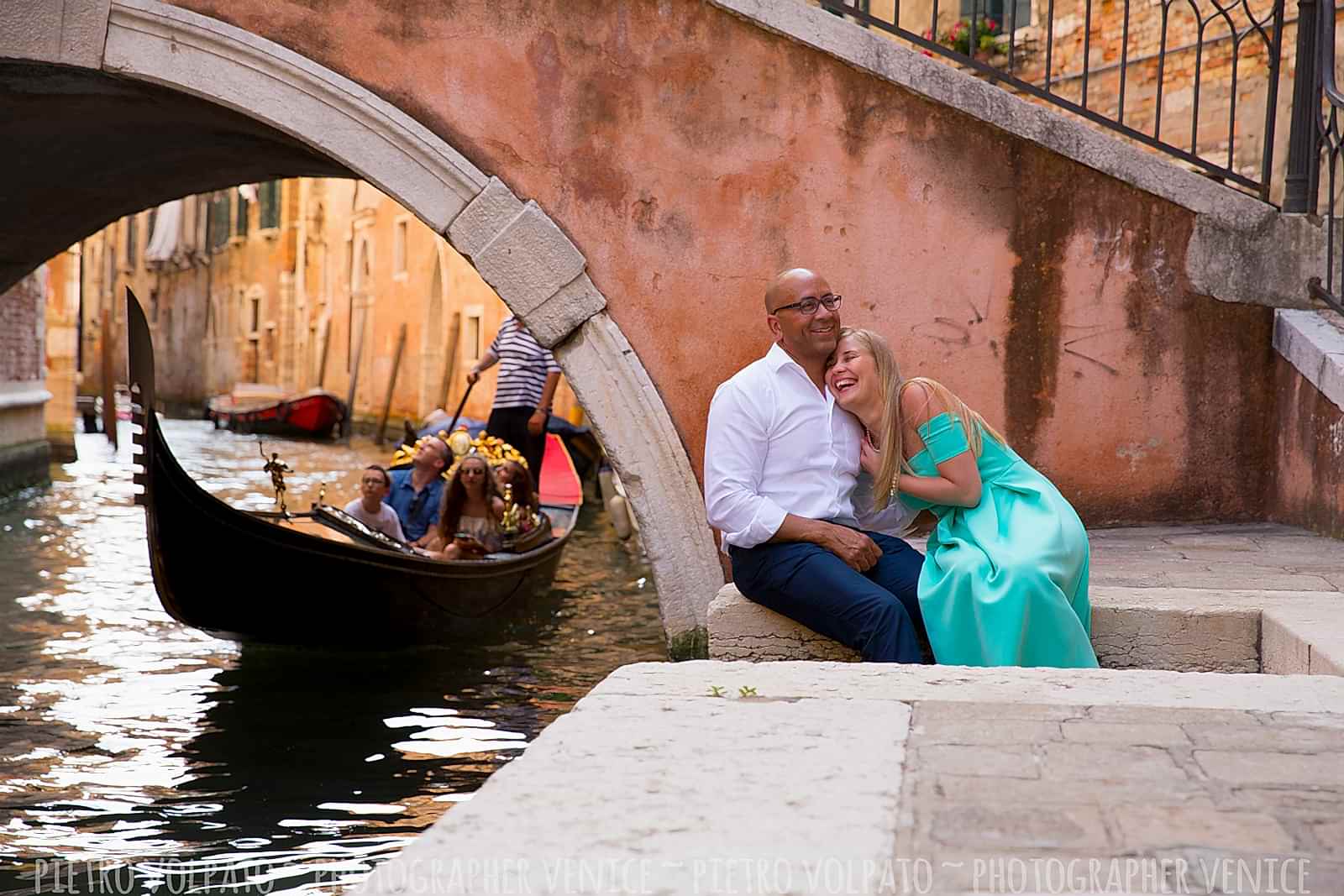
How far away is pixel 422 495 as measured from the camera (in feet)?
21.2

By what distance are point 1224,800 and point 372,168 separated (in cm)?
315

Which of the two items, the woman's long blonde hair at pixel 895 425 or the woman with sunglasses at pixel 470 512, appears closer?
the woman's long blonde hair at pixel 895 425

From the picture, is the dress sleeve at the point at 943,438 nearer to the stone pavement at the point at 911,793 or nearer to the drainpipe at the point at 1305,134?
the stone pavement at the point at 911,793

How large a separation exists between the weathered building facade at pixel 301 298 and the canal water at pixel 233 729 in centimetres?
518

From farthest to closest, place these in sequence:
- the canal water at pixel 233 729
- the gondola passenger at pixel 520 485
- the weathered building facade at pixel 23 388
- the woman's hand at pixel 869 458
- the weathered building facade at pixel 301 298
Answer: the weathered building facade at pixel 301 298, the weathered building facade at pixel 23 388, the gondola passenger at pixel 520 485, the canal water at pixel 233 729, the woman's hand at pixel 869 458

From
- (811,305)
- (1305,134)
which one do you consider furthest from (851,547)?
(1305,134)

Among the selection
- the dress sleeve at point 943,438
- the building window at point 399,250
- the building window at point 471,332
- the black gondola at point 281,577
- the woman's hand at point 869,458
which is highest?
the building window at point 399,250

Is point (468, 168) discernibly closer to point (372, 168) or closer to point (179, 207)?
point (372, 168)

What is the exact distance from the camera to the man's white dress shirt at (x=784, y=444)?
3.00 meters

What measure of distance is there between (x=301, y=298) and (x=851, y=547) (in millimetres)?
22205

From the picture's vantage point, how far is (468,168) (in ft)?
13.7

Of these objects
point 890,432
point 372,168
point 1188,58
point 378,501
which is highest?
point 1188,58

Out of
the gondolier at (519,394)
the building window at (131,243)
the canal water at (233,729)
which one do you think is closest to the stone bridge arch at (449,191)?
the canal water at (233,729)

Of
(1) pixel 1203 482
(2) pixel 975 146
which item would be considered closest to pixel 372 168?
(2) pixel 975 146
